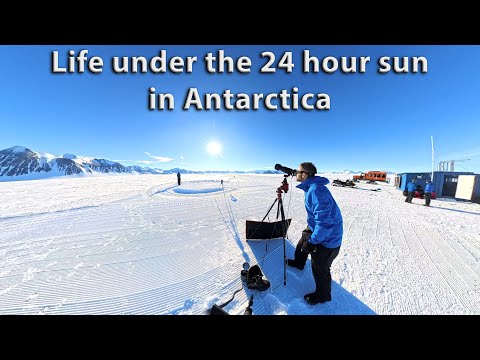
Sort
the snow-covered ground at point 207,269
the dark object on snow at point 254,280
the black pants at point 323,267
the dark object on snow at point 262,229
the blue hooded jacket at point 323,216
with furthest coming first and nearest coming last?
the dark object on snow at point 262,229 < the dark object on snow at point 254,280 < the snow-covered ground at point 207,269 < the black pants at point 323,267 < the blue hooded jacket at point 323,216

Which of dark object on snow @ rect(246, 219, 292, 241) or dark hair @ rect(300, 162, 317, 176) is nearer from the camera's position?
dark hair @ rect(300, 162, 317, 176)

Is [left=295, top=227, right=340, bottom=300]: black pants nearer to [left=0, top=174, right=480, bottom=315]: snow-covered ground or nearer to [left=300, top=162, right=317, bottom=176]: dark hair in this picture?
[left=0, top=174, right=480, bottom=315]: snow-covered ground

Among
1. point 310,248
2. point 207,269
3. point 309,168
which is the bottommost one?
point 207,269

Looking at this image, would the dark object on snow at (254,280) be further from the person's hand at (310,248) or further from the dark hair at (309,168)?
the dark hair at (309,168)

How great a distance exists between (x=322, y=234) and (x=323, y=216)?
0.76 feet

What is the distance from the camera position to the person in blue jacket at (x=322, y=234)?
224 centimetres

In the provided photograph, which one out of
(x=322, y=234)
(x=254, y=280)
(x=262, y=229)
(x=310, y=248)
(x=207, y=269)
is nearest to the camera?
(x=322, y=234)

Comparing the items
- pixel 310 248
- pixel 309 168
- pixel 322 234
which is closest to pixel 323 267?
pixel 310 248

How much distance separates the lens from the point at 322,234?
2.23 m

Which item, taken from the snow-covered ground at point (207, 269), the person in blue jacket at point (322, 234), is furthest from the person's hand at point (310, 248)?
the snow-covered ground at point (207, 269)

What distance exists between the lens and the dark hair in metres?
2.58

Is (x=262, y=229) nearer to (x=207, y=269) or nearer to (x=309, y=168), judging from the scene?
(x=207, y=269)

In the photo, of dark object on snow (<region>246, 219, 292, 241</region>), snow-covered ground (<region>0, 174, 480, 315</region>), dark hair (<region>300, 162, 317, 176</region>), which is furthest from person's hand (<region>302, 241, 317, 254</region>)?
dark object on snow (<region>246, 219, 292, 241</region>)
